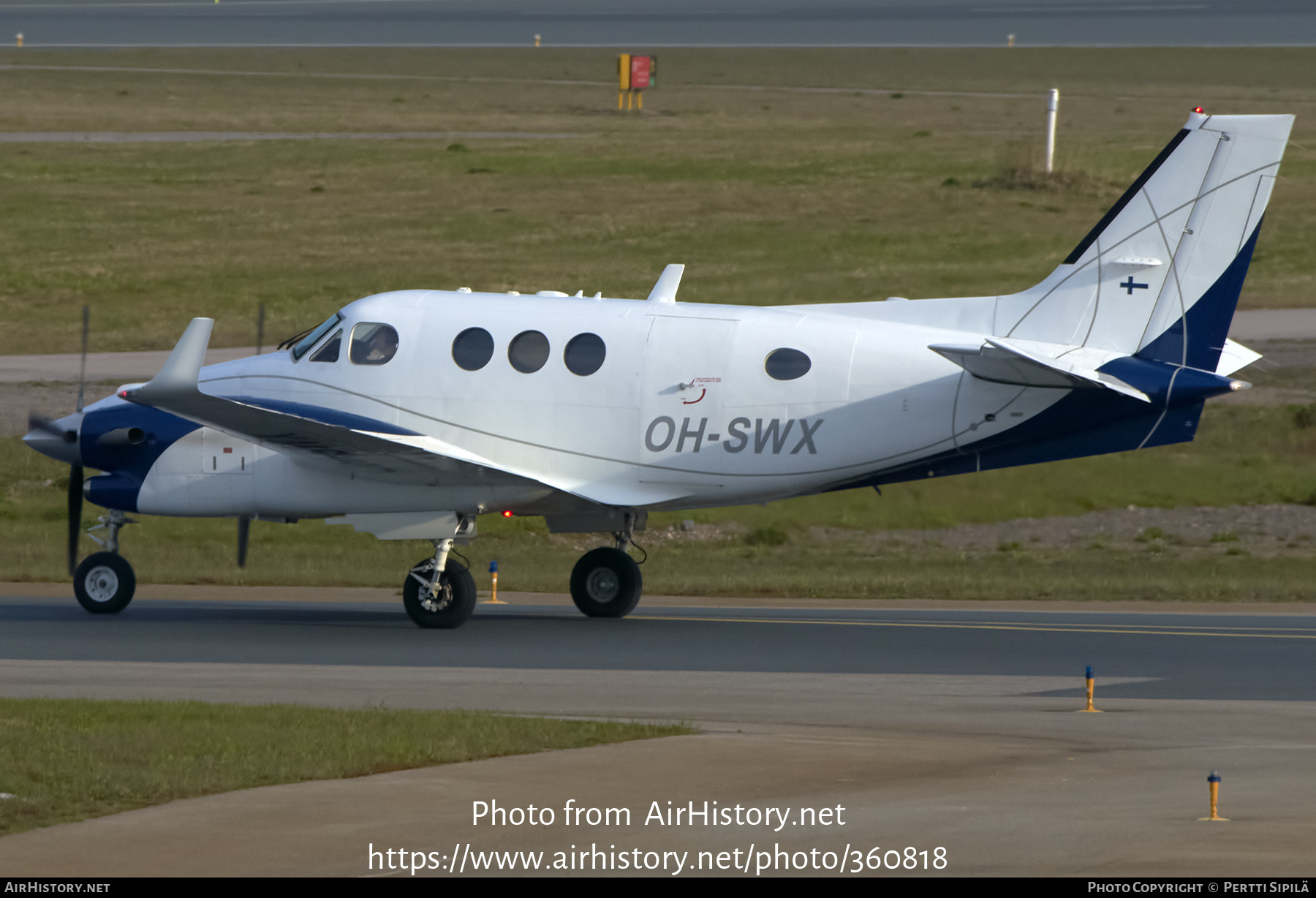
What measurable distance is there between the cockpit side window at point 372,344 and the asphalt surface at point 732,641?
3052 millimetres

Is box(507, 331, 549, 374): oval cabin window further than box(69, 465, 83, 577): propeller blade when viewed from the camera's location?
No

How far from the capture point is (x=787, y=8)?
119 m

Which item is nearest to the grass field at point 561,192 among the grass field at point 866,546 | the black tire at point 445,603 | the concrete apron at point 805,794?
the grass field at point 866,546

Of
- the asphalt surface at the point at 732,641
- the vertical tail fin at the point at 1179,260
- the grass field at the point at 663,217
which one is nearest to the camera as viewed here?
the asphalt surface at the point at 732,641

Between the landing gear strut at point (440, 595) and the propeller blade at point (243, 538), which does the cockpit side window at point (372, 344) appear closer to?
the landing gear strut at point (440, 595)

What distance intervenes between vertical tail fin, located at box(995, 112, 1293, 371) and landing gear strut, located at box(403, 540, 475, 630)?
656 cm

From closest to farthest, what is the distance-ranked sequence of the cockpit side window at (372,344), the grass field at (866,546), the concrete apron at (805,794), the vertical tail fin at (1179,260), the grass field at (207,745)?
the concrete apron at (805,794) < the grass field at (207,745) < the vertical tail fin at (1179,260) < the cockpit side window at (372,344) < the grass field at (866,546)

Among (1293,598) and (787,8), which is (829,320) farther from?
(787,8)

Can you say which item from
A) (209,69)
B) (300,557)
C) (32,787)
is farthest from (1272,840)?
(209,69)

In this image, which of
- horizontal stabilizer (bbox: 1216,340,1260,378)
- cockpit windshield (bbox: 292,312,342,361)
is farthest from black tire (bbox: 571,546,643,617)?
horizontal stabilizer (bbox: 1216,340,1260,378)

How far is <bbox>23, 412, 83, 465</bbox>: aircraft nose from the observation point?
838 inches

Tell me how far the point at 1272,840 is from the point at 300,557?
2087 centimetres

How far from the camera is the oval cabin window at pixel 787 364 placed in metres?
19.8

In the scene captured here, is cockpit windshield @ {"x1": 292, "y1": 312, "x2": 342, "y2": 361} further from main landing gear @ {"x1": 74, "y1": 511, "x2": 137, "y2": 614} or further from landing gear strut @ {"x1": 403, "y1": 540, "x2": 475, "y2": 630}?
main landing gear @ {"x1": 74, "y1": 511, "x2": 137, "y2": 614}
